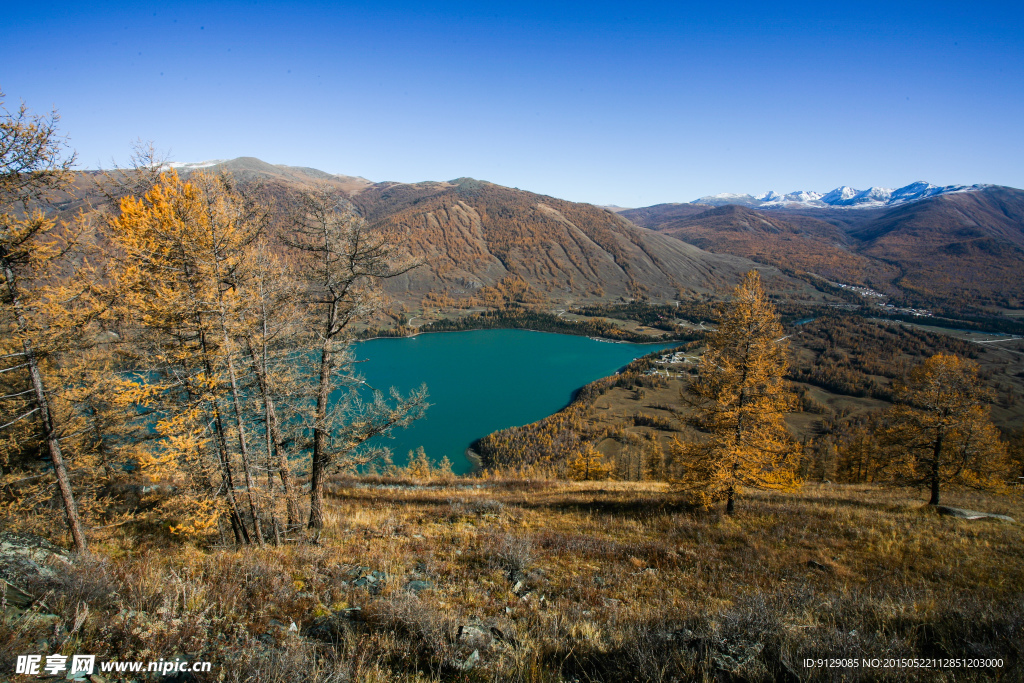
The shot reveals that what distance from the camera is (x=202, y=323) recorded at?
9.66 metres

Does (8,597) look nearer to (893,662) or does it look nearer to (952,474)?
(893,662)

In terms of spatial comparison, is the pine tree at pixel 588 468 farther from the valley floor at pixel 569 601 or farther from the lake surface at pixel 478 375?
the lake surface at pixel 478 375

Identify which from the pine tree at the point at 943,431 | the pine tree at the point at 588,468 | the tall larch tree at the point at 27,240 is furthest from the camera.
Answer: the pine tree at the point at 588,468

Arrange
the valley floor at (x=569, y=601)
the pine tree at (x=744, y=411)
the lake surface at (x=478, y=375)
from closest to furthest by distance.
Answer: the valley floor at (x=569, y=601)
the pine tree at (x=744, y=411)
the lake surface at (x=478, y=375)

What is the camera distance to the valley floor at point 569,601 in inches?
146

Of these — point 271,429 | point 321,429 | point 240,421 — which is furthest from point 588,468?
point 240,421

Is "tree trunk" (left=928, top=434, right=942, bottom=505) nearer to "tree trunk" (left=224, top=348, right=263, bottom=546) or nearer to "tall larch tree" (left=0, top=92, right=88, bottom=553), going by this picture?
"tree trunk" (left=224, top=348, right=263, bottom=546)

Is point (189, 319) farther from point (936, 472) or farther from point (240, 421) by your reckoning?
point (936, 472)

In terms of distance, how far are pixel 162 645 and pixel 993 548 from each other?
1678 centimetres

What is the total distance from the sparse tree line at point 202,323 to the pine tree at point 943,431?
70.2ft

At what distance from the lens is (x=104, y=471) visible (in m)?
18.4

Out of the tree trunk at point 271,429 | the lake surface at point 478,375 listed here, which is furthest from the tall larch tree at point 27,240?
the lake surface at point 478,375

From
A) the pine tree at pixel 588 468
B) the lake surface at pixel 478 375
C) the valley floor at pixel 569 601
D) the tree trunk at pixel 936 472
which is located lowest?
the lake surface at pixel 478 375

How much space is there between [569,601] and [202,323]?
32.1 feet
